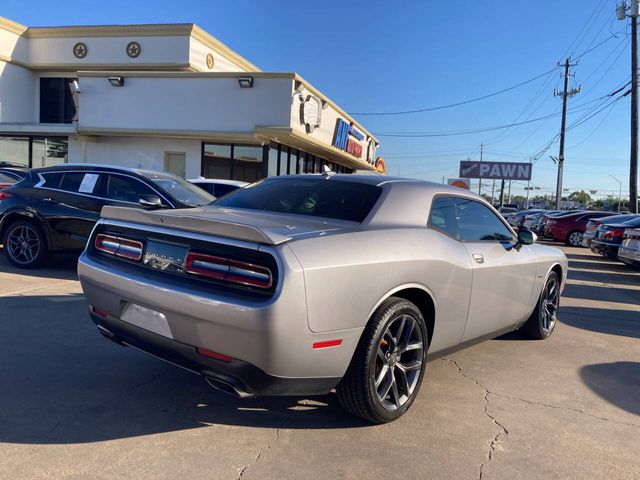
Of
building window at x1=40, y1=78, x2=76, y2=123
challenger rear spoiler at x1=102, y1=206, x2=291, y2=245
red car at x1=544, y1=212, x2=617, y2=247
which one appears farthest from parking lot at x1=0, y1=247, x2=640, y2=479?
building window at x1=40, y1=78, x2=76, y2=123

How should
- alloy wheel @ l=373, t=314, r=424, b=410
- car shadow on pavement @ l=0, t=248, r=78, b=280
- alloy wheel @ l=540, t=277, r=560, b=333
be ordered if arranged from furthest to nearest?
1. car shadow on pavement @ l=0, t=248, r=78, b=280
2. alloy wheel @ l=540, t=277, r=560, b=333
3. alloy wheel @ l=373, t=314, r=424, b=410

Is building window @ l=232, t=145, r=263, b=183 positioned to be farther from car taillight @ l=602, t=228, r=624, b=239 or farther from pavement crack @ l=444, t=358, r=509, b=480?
pavement crack @ l=444, t=358, r=509, b=480

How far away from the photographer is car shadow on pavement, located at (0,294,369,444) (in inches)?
120

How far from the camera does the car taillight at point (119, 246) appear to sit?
10.9 ft

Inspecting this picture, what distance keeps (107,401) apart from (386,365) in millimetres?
1827

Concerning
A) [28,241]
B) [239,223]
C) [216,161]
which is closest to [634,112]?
[216,161]

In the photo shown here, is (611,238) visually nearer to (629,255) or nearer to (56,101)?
(629,255)

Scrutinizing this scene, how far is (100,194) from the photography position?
7660mm

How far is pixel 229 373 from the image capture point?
2.77m

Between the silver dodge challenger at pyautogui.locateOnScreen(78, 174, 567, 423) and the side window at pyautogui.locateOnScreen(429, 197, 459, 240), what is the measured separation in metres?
0.01

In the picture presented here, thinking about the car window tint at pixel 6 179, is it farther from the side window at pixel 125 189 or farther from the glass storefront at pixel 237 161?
the glass storefront at pixel 237 161

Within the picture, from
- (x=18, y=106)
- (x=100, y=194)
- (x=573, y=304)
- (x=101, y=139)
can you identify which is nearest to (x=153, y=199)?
(x=100, y=194)

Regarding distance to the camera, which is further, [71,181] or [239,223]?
[71,181]

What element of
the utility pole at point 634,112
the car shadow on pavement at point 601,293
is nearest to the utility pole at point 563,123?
the utility pole at point 634,112
